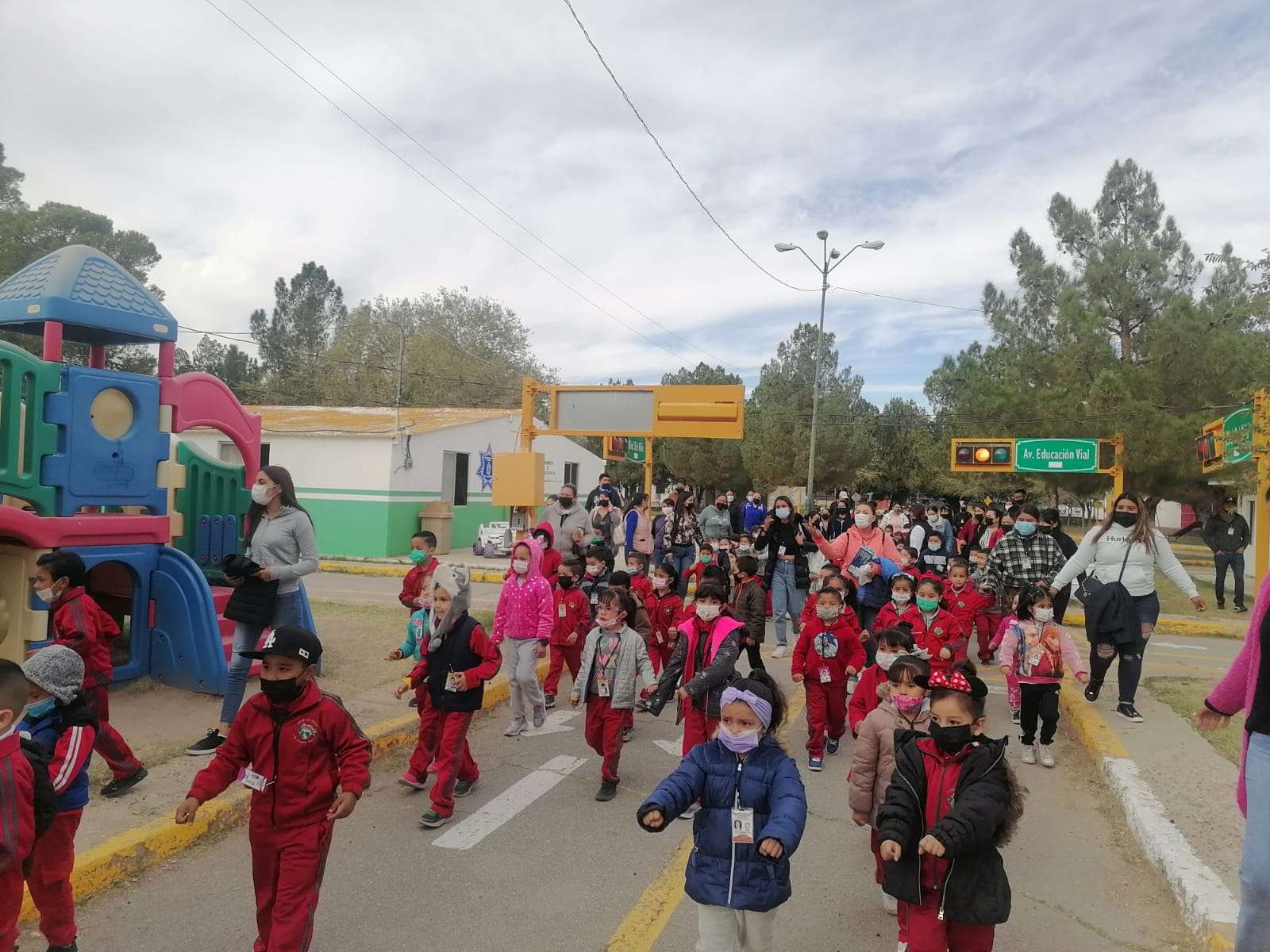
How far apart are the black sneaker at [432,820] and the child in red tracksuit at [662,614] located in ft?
9.52

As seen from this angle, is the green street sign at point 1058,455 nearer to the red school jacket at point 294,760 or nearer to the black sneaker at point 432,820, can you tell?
the black sneaker at point 432,820

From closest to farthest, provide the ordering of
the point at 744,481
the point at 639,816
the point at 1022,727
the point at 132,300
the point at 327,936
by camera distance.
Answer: the point at 639,816, the point at 327,936, the point at 1022,727, the point at 132,300, the point at 744,481

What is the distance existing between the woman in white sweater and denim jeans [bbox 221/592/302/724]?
567 centimetres

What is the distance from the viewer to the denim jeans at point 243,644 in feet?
18.1

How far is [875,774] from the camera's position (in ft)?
13.2

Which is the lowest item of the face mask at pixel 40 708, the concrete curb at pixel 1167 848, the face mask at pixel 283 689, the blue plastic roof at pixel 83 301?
the concrete curb at pixel 1167 848

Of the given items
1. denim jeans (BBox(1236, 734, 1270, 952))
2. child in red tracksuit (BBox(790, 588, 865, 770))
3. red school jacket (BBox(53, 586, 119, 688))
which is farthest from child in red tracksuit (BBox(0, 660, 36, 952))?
child in red tracksuit (BBox(790, 588, 865, 770))

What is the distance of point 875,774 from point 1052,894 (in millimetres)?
1107

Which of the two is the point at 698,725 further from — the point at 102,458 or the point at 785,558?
the point at 785,558

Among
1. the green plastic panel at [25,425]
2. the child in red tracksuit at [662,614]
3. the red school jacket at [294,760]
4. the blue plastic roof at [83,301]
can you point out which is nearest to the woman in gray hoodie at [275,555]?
the green plastic panel at [25,425]

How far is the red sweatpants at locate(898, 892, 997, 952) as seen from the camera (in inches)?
115

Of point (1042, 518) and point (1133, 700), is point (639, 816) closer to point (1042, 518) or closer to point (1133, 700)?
point (1133, 700)

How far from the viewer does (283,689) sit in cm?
325

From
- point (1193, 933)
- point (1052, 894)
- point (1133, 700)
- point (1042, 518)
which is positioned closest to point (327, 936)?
point (1052, 894)
